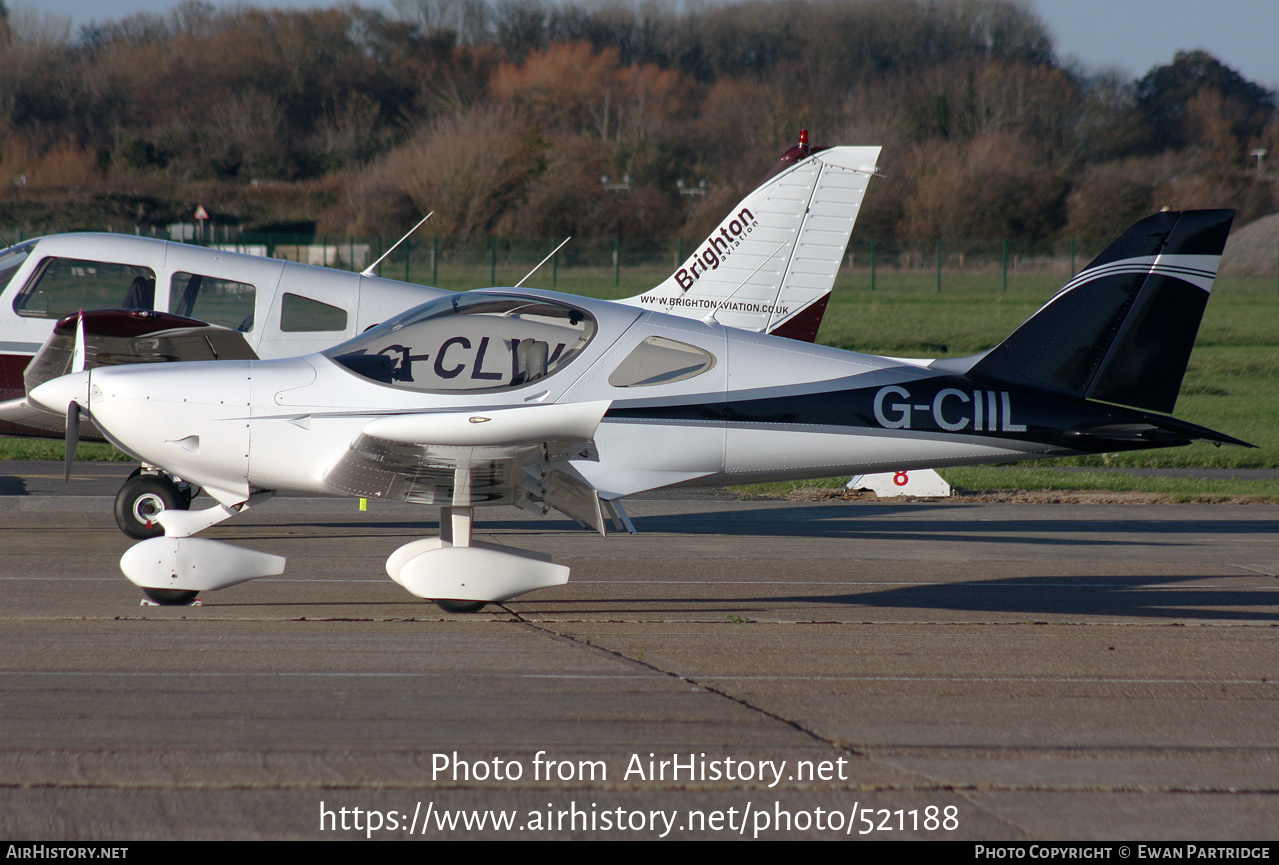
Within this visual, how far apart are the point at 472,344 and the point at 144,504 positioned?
3399 millimetres

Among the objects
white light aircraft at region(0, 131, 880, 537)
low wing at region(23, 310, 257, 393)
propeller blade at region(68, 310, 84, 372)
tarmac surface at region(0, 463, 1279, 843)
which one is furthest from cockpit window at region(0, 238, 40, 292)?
propeller blade at region(68, 310, 84, 372)

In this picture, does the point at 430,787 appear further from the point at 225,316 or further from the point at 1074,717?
the point at 225,316

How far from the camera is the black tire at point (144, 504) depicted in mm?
8961

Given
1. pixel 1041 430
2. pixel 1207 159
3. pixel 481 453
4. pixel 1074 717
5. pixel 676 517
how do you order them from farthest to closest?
pixel 1207 159 < pixel 676 517 < pixel 1041 430 < pixel 481 453 < pixel 1074 717

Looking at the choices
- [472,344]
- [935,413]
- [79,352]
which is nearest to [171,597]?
[79,352]

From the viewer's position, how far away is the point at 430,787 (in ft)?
14.3

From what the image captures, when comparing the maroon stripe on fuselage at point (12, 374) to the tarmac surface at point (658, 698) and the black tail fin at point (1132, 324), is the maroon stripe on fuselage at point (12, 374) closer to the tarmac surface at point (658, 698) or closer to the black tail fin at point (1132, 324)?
the tarmac surface at point (658, 698)

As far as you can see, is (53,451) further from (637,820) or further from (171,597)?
(637,820)

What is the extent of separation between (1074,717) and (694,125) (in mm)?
90442

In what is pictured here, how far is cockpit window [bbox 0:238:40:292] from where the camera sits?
1010 centimetres

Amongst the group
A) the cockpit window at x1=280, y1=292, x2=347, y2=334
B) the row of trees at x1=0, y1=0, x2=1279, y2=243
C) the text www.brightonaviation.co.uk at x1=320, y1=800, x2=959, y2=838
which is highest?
the row of trees at x1=0, y1=0, x2=1279, y2=243

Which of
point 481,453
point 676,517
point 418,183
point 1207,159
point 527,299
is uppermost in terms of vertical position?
point 1207,159

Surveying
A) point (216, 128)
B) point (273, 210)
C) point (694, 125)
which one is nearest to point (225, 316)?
point (273, 210)

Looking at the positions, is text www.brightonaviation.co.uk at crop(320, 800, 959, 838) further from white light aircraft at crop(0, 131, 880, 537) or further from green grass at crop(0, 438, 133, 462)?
green grass at crop(0, 438, 133, 462)
